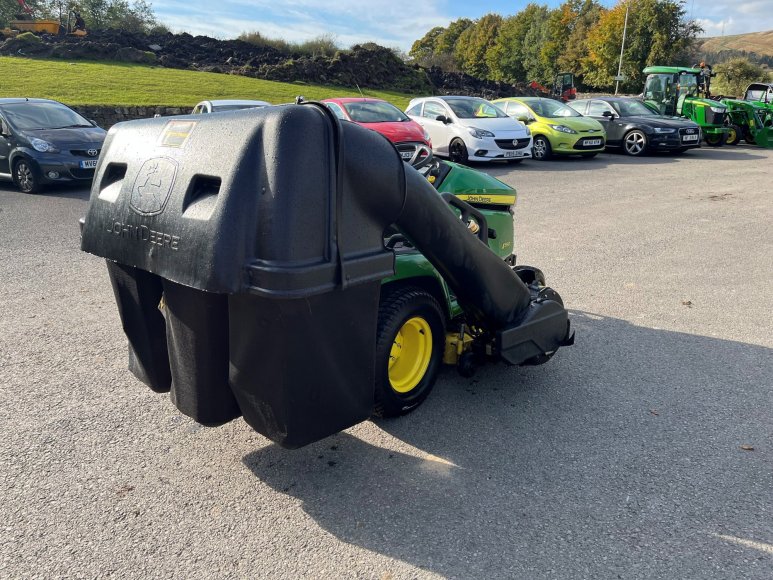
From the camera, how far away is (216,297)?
2332 mm

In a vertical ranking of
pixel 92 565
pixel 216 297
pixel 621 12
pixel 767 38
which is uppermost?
pixel 767 38

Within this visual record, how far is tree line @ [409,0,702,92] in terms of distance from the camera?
144 feet

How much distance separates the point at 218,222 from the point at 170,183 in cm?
38

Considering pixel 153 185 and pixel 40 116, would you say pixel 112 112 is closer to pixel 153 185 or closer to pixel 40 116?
pixel 40 116

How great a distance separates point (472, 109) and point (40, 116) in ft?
30.6

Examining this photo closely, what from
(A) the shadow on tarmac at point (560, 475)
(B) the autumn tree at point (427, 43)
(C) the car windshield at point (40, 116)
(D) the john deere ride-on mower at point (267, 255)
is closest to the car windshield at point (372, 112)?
(C) the car windshield at point (40, 116)

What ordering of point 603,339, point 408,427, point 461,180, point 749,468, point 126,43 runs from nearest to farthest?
point 749,468 → point 408,427 → point 461,180 → point 603,339 → point 126,43

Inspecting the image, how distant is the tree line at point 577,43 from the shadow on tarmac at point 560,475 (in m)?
46.1

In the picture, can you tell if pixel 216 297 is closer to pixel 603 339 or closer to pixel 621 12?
pixel 603 339

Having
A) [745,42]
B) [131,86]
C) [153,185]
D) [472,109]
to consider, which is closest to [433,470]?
[153,185]

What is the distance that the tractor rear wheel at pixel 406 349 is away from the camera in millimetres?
2963

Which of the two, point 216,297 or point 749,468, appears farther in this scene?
point 749,468

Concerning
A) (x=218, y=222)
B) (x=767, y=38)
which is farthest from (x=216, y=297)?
(x=767, y=38)

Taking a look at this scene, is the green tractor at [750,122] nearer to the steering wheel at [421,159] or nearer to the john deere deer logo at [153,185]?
the steering wheel at [421,159]
